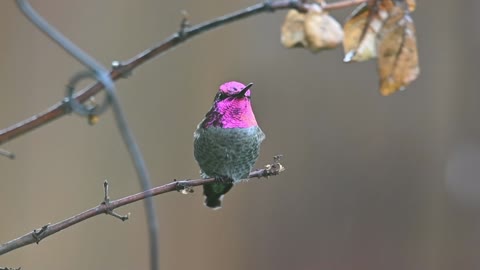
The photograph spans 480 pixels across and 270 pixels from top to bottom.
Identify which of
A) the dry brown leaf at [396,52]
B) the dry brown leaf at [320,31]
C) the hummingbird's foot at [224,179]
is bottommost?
the hummingbird's foot at [224,179]

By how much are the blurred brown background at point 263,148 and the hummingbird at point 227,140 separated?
3.61 feet

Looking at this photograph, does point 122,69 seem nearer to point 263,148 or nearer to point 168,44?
point 168,44

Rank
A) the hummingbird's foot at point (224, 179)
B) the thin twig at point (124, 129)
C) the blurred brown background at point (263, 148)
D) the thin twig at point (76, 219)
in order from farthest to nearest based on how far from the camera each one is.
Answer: the blurred brown background at point (263, 148) → the hummingbird's foot at point (224, 179) → the thin twig at point (76, 219) → the thin twig at point (124, 129)

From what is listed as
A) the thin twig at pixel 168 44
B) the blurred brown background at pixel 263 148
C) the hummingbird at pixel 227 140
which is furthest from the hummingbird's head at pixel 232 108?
the blurred brown background at pixel 263 148

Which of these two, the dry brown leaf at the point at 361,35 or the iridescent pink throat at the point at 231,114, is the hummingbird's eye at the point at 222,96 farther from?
the dry brown leaf at the point at 361,35

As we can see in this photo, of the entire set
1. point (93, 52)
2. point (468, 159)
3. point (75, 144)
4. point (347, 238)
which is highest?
point (93, 52)

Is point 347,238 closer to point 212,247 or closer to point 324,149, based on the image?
point 324,149

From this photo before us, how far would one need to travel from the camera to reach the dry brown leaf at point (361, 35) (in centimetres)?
38

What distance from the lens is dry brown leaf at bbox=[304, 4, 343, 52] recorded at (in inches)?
14.3

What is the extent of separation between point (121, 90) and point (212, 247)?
1.73 feet

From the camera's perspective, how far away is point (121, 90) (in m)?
1.87

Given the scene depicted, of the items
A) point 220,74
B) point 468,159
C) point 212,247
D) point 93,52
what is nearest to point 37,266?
point 212,247

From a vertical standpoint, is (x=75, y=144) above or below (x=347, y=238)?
above

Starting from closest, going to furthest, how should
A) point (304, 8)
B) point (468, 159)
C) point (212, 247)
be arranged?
point (304, 8) < point (212, 247) < point (468, 159)
